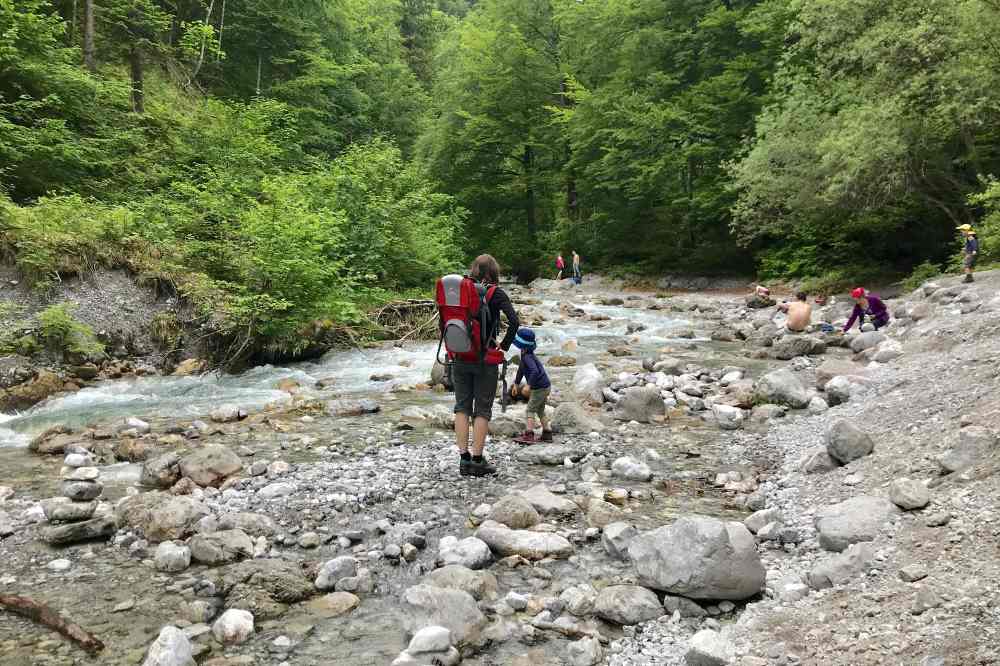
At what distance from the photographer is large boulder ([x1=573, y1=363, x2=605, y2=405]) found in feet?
31.9

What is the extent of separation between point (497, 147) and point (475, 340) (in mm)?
34876

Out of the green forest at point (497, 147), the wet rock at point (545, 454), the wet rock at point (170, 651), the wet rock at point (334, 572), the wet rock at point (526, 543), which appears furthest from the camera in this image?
the green forest at point (497, 147)

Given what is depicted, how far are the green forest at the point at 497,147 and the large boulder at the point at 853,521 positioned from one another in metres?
11.0

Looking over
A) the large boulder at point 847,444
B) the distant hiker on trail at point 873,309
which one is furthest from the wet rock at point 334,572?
the distant hiker on trail at point 873,309

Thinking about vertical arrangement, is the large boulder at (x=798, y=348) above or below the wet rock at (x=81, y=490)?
above

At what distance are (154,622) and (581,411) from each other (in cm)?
570

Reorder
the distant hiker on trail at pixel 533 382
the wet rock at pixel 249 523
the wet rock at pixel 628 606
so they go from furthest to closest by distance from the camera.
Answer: the distant hiker on trail at pixel 533 382, the wet rock at pixel 249 523, the wet rock at pixel 628 606

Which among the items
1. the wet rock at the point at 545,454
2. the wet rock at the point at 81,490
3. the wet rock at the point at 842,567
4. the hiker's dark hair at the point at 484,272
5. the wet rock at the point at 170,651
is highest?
the hiker's dark hair at the point at 484,272

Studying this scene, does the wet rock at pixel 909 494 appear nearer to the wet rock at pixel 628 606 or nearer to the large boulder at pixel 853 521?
the large boulder at pixel 853 521

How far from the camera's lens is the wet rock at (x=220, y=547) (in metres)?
4.52

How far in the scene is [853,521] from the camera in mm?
4098

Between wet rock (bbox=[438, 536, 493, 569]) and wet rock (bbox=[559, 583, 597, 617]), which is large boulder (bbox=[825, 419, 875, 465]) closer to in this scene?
wet rock (bbox=[559, 583, 597, 617])

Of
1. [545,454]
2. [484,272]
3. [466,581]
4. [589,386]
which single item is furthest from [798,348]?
[466,581]

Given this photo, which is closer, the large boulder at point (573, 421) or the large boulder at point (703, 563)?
the large boulder at point (703, 563)
